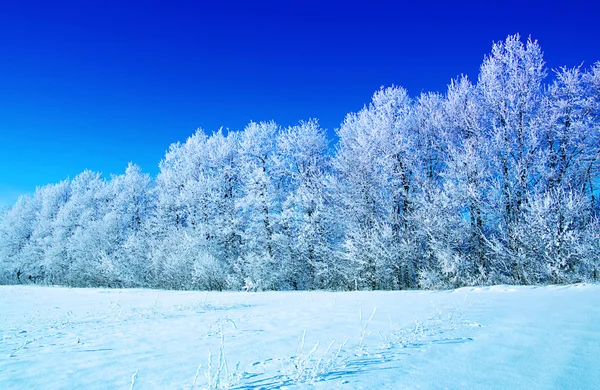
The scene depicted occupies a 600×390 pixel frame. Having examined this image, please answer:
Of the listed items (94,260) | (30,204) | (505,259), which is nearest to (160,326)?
(505,259)

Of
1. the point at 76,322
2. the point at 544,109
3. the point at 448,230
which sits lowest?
the point at 76,322

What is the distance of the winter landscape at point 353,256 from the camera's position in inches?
144

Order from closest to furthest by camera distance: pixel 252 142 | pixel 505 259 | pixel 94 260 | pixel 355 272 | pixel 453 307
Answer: pixel 453 307 < pixel 505 259 < pixel 355 272 < pixel 252 142 < pixel 94 260

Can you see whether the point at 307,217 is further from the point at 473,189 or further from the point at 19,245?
the point at 19,245

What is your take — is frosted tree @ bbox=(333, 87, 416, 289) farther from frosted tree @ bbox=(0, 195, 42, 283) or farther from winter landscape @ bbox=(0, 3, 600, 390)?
frosted tree @ bbox=(0, 195, 42, 283)

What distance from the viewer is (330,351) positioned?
4.14 meters

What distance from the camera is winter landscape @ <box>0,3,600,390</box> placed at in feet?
12.0

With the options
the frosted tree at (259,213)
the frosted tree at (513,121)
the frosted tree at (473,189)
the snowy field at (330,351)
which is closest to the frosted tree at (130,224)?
the frosted tree at (259,213)

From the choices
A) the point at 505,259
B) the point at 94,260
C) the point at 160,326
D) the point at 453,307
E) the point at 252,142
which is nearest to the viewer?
the point at 160,326

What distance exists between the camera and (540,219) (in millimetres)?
13172

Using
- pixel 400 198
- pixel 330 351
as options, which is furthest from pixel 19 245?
pixel 330 351

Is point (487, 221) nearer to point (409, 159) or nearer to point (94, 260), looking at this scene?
point (409, 159)

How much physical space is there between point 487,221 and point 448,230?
5.67 feet

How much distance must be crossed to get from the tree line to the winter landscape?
99 millimetres
